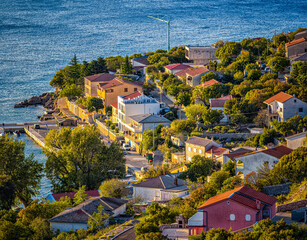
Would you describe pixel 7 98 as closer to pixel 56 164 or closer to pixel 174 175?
pixel 56 164

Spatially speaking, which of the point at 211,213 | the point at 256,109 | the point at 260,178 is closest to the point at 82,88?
the point at 256,109

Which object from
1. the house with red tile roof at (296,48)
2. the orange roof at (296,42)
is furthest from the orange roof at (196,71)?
the orange roof at (296,42)

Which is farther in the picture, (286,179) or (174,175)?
(174,175)

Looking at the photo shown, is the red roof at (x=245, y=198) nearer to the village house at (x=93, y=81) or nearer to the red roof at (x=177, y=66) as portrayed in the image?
the red roof at (x=177, y=66)

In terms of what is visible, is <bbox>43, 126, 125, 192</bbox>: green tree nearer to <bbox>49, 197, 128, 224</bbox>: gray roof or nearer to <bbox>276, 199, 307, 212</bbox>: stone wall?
<bbox>49, 197, 128, 224</bbox>: gray roof

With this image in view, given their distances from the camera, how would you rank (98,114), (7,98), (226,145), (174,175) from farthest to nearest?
(7,98)
(98,114)
(226,145)
(174,175)

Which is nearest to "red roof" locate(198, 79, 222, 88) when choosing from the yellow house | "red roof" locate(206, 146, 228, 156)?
the yellow house
